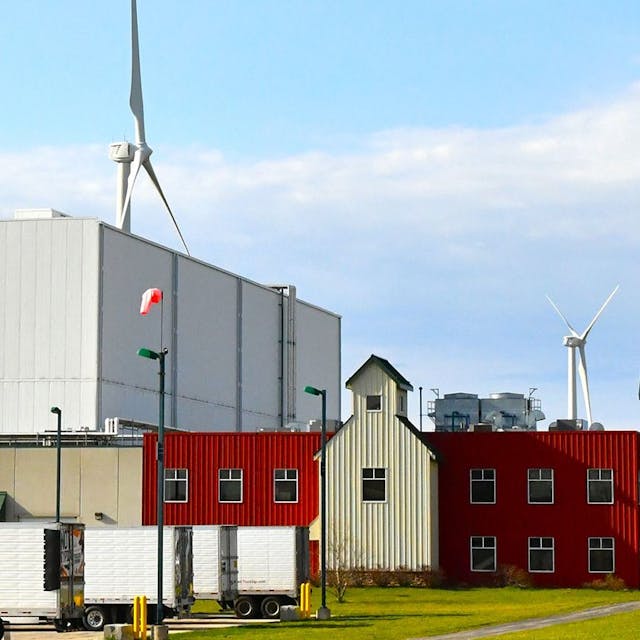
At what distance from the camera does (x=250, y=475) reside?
80.9 m

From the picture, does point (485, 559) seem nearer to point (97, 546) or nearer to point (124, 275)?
point (97, 546)

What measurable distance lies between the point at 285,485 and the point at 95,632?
2780 centimetres

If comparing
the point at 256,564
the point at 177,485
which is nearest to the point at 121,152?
the point at 177,485

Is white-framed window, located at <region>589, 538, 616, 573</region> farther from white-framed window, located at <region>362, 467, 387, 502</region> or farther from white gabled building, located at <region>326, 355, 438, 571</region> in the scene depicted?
white-framed window, located at <region>362, 467, 387, 502</region>

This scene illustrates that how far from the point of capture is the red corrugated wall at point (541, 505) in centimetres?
7700

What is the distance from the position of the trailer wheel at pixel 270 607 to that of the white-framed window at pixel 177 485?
21501mm

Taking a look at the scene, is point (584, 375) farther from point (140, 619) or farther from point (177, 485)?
point (140, 619)

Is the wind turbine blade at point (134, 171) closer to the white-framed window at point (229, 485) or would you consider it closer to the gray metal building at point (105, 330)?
the gray metal building at point (105, 330)

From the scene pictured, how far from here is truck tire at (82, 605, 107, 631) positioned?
5431cm

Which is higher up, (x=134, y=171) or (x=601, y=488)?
(x=134, y=171)

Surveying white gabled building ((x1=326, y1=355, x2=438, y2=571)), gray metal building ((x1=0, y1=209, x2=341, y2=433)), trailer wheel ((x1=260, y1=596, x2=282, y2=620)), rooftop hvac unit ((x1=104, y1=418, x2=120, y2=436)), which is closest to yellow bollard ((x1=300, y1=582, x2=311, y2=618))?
trailer wheel ((x1=260, y1=596, x2=282, y2=620))

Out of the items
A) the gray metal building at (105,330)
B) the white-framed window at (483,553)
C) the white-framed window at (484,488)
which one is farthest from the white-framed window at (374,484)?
the gray metal building at (105,330)

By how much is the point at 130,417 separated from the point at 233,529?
163 feet

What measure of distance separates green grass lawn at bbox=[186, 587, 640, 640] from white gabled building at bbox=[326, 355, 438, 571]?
282cm
